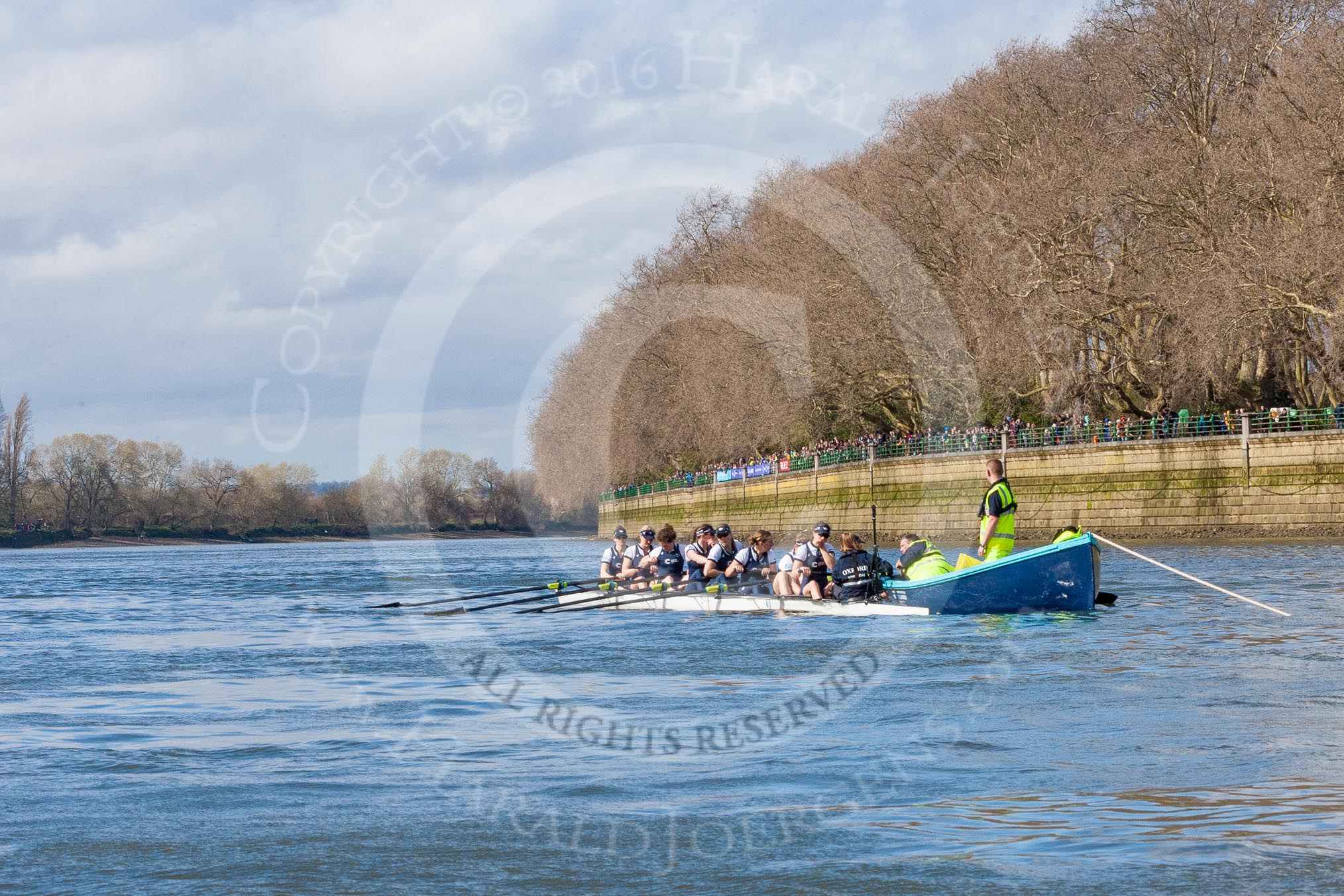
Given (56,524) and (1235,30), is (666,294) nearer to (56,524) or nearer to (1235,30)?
(1235,30)

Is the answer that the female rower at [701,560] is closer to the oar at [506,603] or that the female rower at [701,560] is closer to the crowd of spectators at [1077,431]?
the oar at [506,603]

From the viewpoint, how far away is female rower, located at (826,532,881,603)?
21.5 meters

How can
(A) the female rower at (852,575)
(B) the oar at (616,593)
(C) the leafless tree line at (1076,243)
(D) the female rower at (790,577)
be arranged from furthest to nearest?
(C) the leafless tree line at (1076,243)
(B) the oar at (616,593)
(D) the female rower at (790,577)
(A) the female rower at (852,575)

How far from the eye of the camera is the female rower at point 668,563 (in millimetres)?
24719

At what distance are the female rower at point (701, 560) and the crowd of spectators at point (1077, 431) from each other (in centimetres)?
2434

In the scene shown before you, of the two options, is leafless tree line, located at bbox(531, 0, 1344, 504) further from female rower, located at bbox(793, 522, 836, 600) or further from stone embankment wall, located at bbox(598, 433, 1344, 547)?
female rower, located at bbox(793, 522, 836, 600)

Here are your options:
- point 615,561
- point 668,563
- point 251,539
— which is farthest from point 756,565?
point 251,539

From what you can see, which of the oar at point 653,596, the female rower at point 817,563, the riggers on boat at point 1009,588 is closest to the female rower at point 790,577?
the female rower at point 817,563

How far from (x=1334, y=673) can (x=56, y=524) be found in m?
118

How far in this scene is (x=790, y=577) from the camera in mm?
22781

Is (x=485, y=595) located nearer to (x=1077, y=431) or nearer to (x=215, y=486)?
(x=1077, y=431)

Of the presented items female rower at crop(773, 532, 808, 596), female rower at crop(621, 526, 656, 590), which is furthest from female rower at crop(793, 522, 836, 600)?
female rower at crop(621, 526, 656, 590)

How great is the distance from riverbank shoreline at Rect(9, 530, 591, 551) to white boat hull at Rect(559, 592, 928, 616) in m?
94.1

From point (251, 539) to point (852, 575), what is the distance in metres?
111
